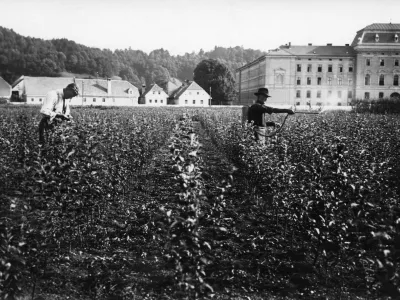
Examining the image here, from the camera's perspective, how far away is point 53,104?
1012 centimetres

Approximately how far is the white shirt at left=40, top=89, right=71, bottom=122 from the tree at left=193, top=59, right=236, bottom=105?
76.5 metres

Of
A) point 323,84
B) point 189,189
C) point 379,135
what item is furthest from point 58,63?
point 189,189

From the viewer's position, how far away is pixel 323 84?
75.1 metres

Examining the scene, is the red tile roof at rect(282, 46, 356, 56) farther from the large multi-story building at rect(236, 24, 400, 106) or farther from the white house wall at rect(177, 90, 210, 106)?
the white house wall at rect(177, 90, 210, 106)

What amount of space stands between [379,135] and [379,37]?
67042 mm

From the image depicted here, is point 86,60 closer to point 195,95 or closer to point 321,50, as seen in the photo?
point 195,95

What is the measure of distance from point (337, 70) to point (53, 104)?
71.6 m

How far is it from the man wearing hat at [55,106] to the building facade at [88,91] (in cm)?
7280

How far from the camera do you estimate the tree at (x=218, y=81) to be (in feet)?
283

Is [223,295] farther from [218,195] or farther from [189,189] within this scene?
[189,189]

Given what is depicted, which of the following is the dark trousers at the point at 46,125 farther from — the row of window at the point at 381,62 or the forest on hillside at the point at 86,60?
the forest on hillside at the point at 86,60

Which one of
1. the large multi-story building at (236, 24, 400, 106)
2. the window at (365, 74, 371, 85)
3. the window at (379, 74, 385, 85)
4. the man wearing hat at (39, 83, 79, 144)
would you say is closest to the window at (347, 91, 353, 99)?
the large multi-story building at (236, 24, 400, 106)

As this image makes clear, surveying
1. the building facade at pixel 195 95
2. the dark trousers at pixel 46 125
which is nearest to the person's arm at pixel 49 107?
the dark trousers at pixel 46 125

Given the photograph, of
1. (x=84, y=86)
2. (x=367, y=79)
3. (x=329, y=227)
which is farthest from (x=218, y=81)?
(x=329, y=227)
